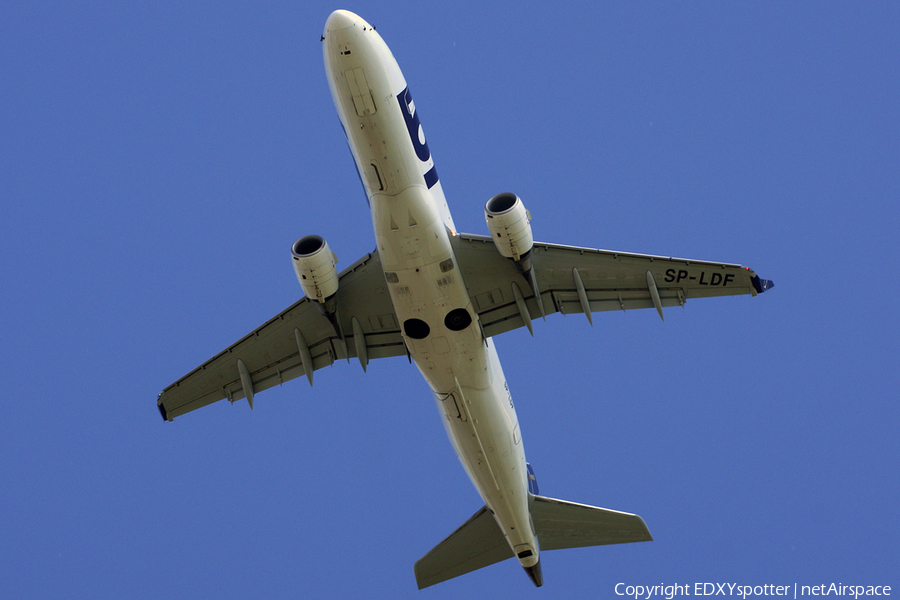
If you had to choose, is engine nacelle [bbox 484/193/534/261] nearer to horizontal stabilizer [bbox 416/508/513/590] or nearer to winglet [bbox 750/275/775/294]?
winglet [bbox 750/275/775/294]

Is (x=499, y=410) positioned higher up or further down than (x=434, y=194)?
further down

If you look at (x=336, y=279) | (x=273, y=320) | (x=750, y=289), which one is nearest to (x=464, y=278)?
(x=336, y=279)

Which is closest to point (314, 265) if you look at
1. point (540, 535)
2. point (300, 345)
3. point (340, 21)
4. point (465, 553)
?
point (300, 345)

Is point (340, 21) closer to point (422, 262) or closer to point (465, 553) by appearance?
point (422, 262)

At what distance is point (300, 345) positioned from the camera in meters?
27.5

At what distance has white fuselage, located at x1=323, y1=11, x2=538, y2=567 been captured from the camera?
22.8m

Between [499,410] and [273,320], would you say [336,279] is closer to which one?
[273,320]

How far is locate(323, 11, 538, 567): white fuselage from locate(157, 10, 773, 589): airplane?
4 cm

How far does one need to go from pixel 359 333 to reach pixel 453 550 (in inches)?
330

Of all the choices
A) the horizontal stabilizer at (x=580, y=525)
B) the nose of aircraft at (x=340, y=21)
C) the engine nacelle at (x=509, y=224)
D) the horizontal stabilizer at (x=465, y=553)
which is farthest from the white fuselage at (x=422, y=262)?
the horizontal stabilizer at (x=465, y=553)

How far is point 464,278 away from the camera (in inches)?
1025

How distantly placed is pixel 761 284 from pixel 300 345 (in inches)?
521

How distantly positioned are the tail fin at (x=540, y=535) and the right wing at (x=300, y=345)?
7002mm

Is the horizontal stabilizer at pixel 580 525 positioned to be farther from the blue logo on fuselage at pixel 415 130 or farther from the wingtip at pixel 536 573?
the blue logo on fuselage at pixel 415 130
